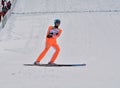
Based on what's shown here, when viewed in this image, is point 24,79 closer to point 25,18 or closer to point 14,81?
point 14,81

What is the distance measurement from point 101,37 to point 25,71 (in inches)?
250

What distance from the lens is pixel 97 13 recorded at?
22578mm

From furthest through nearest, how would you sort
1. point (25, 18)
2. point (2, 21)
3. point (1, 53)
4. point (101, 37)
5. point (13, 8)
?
point (13, 8), point (25, 18), point (2, 21), point (101, 37), point (1, 53)

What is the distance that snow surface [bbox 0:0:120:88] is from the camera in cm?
995

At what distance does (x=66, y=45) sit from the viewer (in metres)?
15.2

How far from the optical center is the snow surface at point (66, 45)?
995cm

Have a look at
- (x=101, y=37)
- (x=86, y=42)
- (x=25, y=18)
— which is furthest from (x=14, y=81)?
(x=25, y=18)

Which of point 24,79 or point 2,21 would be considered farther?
point 2,21

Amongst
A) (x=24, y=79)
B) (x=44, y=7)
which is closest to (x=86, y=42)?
(x=24, y=79)

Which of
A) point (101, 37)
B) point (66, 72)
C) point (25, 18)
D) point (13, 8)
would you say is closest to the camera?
point (66, 72)

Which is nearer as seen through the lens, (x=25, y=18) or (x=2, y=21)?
(x=2, y=21)

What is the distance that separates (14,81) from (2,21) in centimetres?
957

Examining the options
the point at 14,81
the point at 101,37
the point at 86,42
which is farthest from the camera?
the point at 101,37

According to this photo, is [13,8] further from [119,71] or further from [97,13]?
[119,71]
